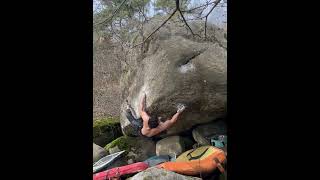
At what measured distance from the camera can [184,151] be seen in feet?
16.6

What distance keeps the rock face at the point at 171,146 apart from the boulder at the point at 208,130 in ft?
0.85

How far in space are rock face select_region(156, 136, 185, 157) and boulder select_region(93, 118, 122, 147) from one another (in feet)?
3.74

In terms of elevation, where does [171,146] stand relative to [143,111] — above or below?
below

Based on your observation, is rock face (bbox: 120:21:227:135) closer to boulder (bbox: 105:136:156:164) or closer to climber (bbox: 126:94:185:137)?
climber (bbox: 126:94:185:137)

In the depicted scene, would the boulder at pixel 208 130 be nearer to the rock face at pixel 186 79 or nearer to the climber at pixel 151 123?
the rock face at pixel 186 79

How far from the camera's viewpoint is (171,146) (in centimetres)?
516

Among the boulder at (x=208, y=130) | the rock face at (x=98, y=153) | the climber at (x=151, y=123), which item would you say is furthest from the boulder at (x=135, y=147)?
the boulder at (x=208, y=130)

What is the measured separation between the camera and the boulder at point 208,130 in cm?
509

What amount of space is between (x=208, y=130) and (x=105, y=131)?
1.95m

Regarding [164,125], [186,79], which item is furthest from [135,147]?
[186,79]

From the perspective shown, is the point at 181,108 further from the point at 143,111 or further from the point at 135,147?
the point at 135,147
